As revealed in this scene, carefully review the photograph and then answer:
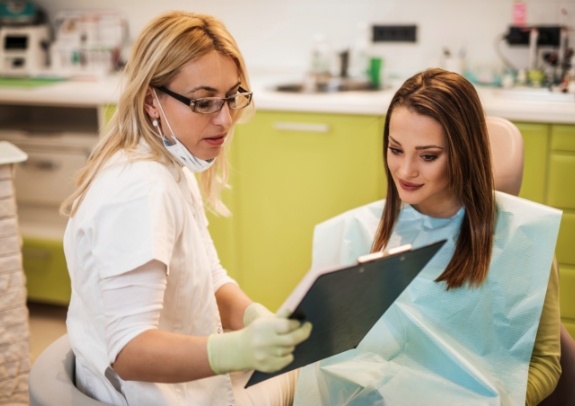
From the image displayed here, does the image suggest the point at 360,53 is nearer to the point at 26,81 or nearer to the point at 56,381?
the point at 26,81

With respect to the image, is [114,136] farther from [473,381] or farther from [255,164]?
[255,164]

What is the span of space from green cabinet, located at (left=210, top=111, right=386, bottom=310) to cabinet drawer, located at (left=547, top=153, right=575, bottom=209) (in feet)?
1.86

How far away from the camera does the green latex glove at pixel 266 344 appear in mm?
1167

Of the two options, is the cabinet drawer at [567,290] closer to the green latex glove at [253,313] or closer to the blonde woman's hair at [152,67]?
the green latex glove at [253,313]

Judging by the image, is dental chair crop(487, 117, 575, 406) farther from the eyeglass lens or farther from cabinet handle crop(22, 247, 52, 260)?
cabinet handle crop(22, 247, 52, 260)

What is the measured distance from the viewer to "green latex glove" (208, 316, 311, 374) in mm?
1167

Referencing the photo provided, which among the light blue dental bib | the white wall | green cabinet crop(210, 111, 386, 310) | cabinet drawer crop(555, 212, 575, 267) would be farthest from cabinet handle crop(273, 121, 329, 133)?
the light blue dental bib

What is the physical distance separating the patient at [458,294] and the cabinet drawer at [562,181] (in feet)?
3.28

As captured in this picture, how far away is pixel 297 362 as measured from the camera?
128 cm

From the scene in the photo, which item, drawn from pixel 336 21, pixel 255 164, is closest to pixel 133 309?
pixel 255 164

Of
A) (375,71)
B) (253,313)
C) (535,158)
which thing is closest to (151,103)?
(253,313)

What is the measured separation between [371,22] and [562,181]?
1079 mm

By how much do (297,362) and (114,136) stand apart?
0.54 m

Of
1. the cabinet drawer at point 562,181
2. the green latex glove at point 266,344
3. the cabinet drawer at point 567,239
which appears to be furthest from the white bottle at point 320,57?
the green latex glove at point 266,344
